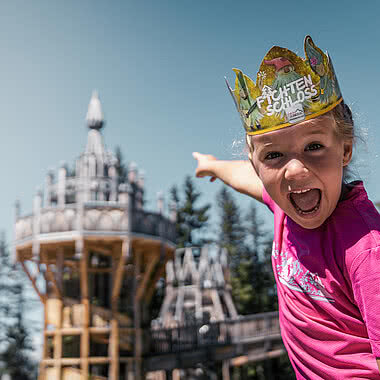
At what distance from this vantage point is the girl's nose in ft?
4.46

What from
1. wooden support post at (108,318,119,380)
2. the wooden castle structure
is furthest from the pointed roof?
wooden support post at (108,318,119,380)

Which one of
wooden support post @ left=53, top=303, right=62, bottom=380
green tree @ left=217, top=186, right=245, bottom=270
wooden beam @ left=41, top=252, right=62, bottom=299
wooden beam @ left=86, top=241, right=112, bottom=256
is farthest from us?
green tree @ left=217, top=186, right=245, bottom=270

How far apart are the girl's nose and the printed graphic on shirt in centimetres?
29

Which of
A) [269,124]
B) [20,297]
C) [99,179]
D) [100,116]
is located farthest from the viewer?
[20,297]

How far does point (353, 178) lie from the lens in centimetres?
156

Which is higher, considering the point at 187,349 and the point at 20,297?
the point at 20,297

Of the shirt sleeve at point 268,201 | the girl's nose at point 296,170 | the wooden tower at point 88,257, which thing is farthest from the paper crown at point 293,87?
the wooden tower at point 88,257

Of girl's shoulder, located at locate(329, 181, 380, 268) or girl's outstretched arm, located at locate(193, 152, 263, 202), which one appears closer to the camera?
girl's shoulder, located at locate(329, 181, 380, 268)

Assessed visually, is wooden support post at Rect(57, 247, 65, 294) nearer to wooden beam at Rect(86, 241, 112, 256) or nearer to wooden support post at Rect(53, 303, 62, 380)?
wooden beam at Rect(86, 241, 112, 256)

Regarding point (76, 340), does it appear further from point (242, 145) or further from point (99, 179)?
point (242, 145)

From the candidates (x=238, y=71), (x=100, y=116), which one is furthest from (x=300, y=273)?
(x=100, y=116)

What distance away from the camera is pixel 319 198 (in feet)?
4.57

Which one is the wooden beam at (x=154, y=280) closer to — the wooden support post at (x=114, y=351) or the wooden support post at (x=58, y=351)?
the wooden support post at (x=114, y=351)

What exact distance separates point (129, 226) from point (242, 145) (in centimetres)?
1311
